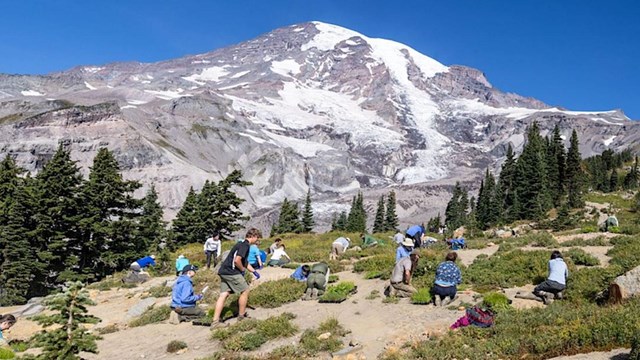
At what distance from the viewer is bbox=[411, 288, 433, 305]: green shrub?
1519 centimetres

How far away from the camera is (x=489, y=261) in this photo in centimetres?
1955

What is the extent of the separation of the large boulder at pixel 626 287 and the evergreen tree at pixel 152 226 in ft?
116

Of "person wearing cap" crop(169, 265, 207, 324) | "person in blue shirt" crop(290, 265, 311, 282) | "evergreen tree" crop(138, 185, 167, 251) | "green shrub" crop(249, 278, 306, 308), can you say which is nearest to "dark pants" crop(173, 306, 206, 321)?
"person wearing cap" crop(169, 265, 207, 324)

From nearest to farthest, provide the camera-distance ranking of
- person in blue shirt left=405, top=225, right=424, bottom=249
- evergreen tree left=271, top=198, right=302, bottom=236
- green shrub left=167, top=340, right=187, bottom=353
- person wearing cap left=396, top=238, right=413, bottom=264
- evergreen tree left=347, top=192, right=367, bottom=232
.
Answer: green shrub left=167, top=340, right=187, bottom=353 → person wearing cap left=396, top=238, right=413, bottom=264 → person in blue shirt left=405, top=225, right=424, bottom=249 → evergreen tree left=271, top=198, right=302, bottom=236 → evergreen tree left=347, top=192, right=367, bottom=232

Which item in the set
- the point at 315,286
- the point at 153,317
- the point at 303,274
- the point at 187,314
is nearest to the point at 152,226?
the point at 303,274

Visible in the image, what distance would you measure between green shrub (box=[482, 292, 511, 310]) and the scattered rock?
41.4 ft

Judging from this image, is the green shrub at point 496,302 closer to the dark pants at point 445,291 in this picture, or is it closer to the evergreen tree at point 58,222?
the dark pants at point 445,291

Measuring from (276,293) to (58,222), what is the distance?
2614cm

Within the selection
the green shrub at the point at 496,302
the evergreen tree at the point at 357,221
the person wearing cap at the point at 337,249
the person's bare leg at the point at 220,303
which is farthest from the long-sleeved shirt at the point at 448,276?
the evergreen tree at the point at 357,221

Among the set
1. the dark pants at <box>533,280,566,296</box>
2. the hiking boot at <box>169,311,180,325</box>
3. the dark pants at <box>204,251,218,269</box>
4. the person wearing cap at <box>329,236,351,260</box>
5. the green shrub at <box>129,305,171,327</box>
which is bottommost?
the green shrub at <box>129,305,171,327</box>

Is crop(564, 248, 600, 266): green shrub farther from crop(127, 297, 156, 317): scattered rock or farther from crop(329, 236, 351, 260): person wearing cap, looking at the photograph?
crop(127, 297, 156, 317): scattered rock

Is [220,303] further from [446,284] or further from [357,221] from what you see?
[357,221]

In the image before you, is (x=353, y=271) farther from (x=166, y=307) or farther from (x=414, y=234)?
(x=166, y=307)

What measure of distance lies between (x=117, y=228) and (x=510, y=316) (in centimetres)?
3247
